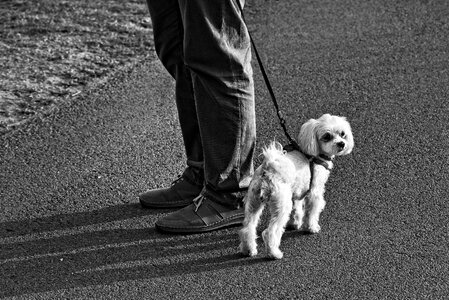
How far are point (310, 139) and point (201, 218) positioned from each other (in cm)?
77

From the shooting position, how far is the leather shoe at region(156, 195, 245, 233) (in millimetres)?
Answer: 4703

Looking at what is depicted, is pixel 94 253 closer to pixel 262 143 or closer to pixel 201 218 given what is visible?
pixel 201 218

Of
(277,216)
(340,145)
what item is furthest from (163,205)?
(340,145)

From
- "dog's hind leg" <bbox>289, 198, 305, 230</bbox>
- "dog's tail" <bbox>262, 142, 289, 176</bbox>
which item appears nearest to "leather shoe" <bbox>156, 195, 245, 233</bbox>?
"dog's hind leg" <bbox>289, 198, 305, 230</bbox>

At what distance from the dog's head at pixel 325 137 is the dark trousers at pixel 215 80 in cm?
32

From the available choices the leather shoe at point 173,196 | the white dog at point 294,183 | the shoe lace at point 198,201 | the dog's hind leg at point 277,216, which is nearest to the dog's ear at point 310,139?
the white dog at point 294,183

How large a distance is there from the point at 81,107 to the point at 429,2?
142 inches

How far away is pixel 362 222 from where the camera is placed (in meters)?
4.75

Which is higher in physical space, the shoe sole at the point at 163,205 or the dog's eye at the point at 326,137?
the dog's eye at the point at 326,137

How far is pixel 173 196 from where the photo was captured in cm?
498

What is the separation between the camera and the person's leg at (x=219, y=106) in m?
4.39

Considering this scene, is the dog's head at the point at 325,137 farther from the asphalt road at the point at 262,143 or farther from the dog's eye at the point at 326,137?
the asphalt road at the point at 262,143

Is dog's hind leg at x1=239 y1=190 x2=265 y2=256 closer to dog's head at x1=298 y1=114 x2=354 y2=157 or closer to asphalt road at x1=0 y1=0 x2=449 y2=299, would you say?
asphalt road at x1=0 y1=0 x2=449 y2=299

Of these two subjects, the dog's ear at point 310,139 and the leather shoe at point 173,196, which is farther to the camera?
the leather shoe at point 173,196
